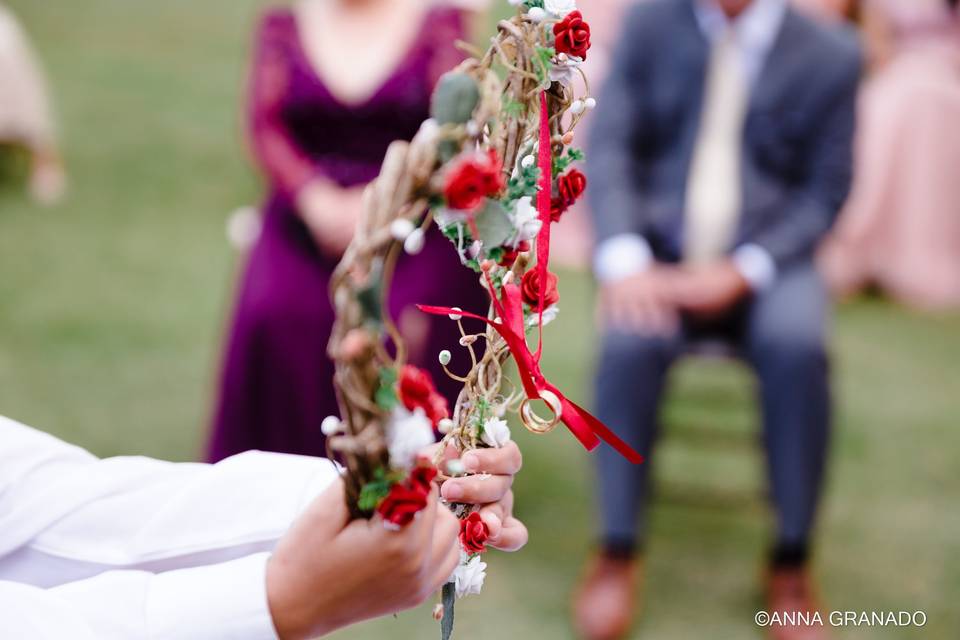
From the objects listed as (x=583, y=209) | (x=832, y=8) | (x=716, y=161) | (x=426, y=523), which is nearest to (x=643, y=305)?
(x=716, y=161)

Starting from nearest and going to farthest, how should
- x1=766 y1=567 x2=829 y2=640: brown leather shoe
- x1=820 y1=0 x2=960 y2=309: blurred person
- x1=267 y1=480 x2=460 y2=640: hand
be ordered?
x1=267 y1=480 x2=460 y2=640: hand → x1=766 y1=567 x2=829 y2=640: brown leather shoe → x1=820 y1=0 x2=960 y2=309: blurred person

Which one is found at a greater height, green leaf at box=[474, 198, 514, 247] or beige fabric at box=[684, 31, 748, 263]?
green leaf at box=[474, 198, 514, 247]

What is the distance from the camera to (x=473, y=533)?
964 mm

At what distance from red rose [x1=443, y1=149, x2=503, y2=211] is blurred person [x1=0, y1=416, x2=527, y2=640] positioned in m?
0.24

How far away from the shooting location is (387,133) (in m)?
2.62

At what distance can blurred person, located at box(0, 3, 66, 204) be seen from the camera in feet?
16.5

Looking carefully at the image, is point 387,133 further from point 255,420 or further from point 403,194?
point 403,194

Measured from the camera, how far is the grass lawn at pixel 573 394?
2443 millimetres

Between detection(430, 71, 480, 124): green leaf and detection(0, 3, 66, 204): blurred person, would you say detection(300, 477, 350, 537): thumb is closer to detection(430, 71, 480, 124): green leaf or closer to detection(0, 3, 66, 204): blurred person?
detection(430, 71, 480, 124): green leaf

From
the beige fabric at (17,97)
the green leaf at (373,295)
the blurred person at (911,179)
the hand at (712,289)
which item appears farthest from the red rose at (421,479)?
the beige fabric at (17,97)

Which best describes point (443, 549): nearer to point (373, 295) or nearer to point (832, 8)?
point (373, 295)

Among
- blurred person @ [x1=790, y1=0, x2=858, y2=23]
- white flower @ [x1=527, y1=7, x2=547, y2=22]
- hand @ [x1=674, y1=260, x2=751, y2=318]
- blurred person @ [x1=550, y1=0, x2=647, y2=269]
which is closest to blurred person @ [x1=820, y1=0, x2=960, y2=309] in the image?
blurred person @ [x1=790, y1=0, x2=858, y2=23]

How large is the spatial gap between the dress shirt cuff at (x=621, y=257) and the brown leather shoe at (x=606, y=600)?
2.04 feet

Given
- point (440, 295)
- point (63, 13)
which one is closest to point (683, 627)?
point (440, 295)
